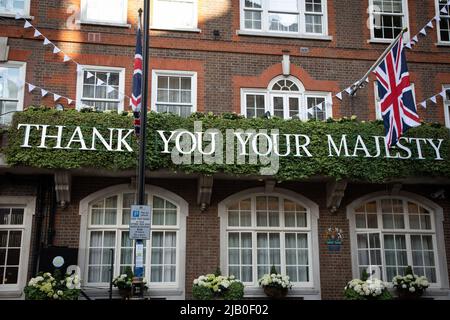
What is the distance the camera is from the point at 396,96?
44.6 ft

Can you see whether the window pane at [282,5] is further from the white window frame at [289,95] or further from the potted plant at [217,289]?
the potted plant at [217,289]

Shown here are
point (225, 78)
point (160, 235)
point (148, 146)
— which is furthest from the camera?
point (225, 78)

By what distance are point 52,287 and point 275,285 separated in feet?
18.9

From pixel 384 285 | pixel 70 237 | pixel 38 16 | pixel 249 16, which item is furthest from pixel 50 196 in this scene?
pixel 384 285

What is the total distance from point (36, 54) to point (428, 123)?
1164 centimetres

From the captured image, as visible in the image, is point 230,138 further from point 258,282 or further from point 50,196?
point 50,196

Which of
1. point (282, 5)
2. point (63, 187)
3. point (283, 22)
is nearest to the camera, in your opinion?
point (63, 187)

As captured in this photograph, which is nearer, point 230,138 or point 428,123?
point 230,138

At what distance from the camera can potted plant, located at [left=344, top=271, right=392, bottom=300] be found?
1434 cm

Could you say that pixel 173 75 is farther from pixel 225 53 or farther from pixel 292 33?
pixel 292 33

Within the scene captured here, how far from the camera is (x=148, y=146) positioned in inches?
562

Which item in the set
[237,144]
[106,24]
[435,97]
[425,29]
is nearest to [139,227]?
[237,144]

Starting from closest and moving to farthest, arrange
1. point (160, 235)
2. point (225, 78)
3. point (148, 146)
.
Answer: point (148, 146), point (160, 235), point (225, 78)

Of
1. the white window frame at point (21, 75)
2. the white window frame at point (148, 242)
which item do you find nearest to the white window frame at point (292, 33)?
the white window frame at point (148, 242)
